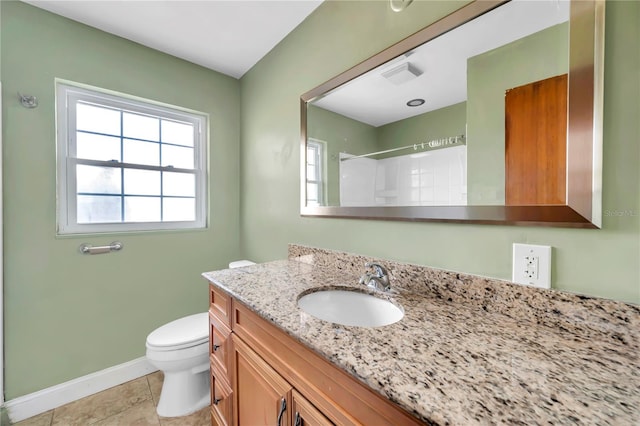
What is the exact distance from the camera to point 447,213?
0.96 m

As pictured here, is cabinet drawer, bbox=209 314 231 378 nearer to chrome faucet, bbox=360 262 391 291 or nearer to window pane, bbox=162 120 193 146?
chrome faucet, bbox=360 262 391 291

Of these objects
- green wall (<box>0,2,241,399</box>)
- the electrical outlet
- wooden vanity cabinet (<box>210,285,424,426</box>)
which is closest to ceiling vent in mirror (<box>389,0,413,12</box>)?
the electrical outlet

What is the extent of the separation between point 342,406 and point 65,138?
2.19 m

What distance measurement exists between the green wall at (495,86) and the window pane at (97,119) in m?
2.22

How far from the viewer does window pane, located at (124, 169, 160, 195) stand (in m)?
1.87

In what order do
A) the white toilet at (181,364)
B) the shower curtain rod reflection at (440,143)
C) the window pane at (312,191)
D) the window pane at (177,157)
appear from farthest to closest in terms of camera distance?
the window pane at (177,157) → the window pane at (312,191) → the white toilet at (181,364) → the shower curtain rod reflection at (440,143)

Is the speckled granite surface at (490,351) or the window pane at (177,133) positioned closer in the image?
the speckled granite surface at (490,351)

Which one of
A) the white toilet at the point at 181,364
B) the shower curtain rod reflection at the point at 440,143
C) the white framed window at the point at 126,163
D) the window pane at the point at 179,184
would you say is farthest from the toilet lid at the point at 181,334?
the shower curtain rod reflection at the point at 440,143

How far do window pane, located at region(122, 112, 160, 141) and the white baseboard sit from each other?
65.7 inches

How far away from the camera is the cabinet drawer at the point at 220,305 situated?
113 centimetres

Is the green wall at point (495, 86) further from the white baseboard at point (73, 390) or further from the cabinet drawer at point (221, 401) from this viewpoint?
the white baseboard at point (73, 390)

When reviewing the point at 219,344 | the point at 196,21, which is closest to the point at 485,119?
the point at 219,344

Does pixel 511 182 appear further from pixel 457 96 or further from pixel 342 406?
pixel 342 406

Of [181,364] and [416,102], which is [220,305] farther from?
[416,102]
